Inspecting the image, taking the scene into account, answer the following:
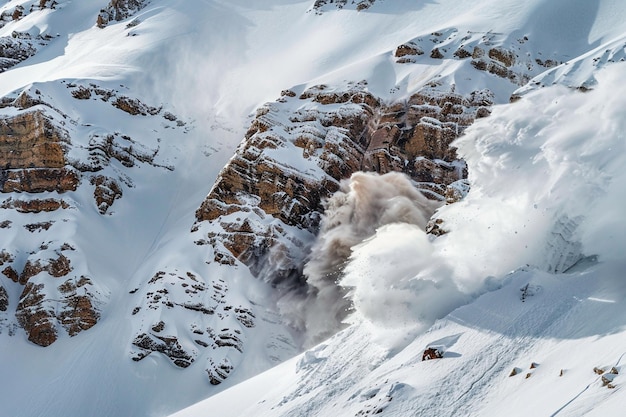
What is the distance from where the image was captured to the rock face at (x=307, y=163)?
171ft

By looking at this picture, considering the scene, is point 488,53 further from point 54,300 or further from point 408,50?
point 54,300

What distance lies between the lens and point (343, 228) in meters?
51.9

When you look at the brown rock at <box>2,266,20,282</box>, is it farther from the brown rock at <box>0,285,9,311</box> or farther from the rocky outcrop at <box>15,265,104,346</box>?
the rocky outcrop at <box>15,265,104,346</box>

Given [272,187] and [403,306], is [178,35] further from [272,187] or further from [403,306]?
[403,306]

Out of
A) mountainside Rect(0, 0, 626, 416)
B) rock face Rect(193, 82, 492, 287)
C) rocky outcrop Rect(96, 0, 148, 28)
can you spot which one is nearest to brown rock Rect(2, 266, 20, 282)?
mountainside Rect(0, 0, 626, 416)

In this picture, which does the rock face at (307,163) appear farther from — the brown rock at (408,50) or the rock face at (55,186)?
the rock face at (55,186)

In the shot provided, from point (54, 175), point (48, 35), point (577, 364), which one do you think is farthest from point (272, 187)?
point (48, 35)

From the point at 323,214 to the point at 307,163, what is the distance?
444cm

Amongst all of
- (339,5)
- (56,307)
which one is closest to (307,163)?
(56,307)

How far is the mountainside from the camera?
19.5m

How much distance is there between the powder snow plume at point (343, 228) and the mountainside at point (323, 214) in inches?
6.8

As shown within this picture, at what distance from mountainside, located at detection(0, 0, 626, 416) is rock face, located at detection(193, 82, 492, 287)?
18 cm

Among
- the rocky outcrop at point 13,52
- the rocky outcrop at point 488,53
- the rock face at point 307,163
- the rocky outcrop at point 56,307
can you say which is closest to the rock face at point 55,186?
the rocky outcrop at point 56,307

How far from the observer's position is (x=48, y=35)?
96625 millimetres
